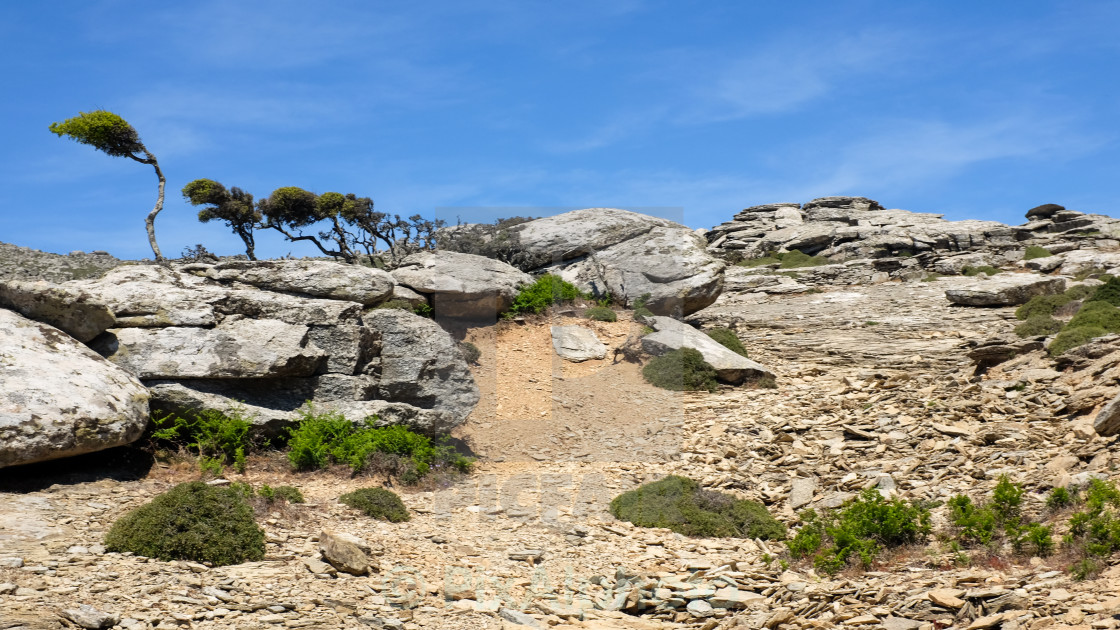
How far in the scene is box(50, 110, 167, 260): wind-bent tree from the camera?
885 inches

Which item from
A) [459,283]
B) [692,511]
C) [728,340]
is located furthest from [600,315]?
[692,511]

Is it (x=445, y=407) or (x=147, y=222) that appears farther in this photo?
(x=147, y=222)

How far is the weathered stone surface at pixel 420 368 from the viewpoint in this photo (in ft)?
52.1

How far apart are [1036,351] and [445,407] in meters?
12.9

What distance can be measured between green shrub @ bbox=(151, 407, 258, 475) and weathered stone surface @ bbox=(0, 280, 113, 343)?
190cm

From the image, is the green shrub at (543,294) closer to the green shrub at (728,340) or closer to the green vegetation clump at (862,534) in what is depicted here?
the green shrub at (728,340)

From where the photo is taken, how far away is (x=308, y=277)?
54.6 feet

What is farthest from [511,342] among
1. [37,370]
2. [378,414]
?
[37,370]

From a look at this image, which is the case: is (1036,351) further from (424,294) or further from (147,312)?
(147,312)

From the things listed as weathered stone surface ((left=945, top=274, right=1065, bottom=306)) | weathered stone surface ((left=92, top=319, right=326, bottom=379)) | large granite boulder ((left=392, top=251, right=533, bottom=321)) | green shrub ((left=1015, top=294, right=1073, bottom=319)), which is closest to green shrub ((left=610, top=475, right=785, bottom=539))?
weathered stone surface ((left=92, top=319, right=326, bottom=379))

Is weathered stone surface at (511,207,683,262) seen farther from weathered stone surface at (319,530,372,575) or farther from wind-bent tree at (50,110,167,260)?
weathered stone surface at (319,530,372,575)

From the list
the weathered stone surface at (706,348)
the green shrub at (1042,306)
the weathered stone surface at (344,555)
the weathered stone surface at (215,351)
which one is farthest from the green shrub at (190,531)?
the green shrub at (1042,306)

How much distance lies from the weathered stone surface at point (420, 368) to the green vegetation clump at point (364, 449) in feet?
4.48

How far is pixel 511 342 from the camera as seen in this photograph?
20.0 meters
